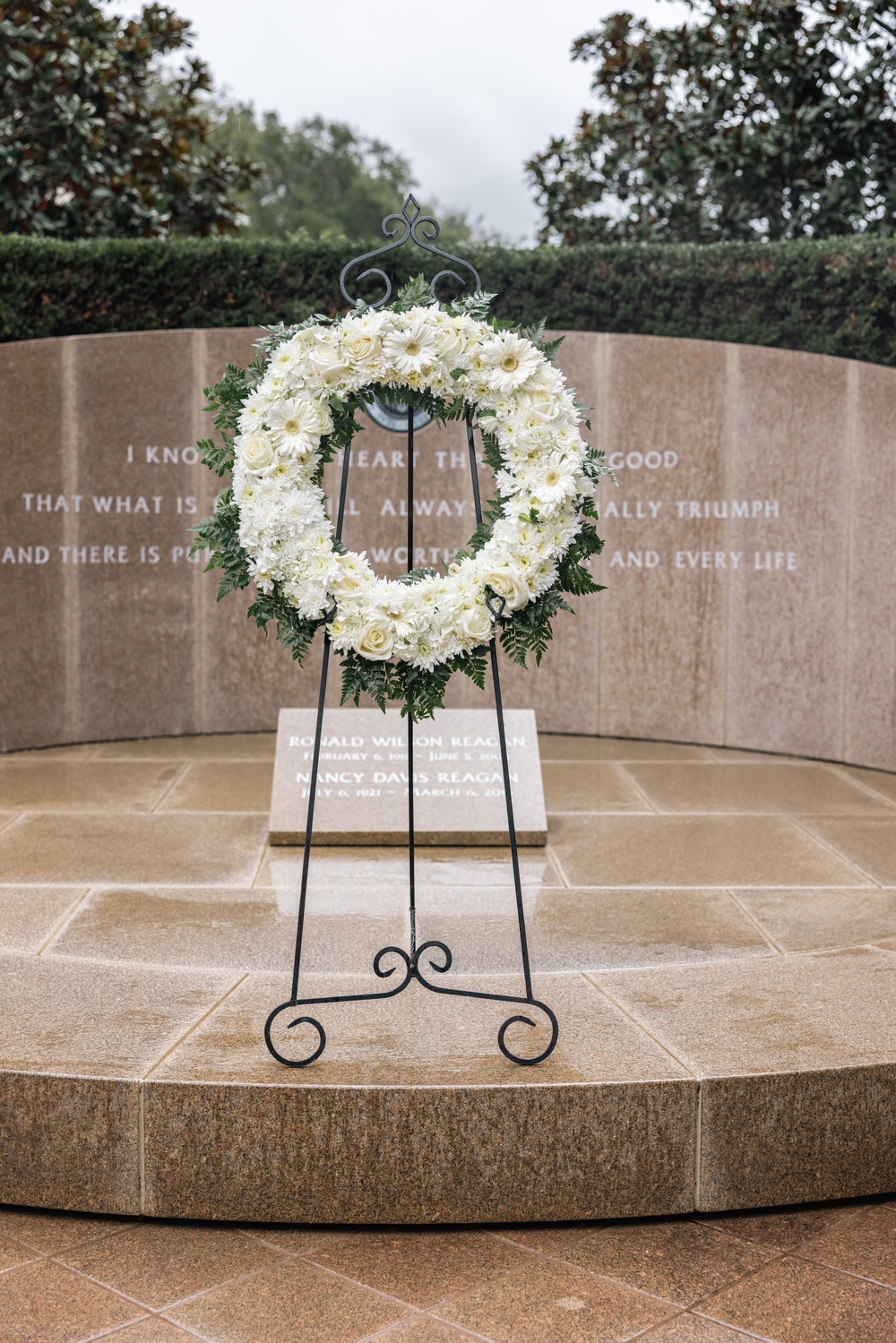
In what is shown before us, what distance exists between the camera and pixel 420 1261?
269 cm

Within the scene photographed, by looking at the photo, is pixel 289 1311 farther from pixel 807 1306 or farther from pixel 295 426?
pixel 295 426

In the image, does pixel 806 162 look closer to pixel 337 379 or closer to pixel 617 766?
pixel 617 766

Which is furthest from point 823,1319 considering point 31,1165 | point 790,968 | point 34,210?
point 34,210

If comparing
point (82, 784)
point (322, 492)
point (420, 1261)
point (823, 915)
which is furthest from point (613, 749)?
point (420, 1261)

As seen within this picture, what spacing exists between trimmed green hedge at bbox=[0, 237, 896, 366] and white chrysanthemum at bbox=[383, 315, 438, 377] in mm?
4713

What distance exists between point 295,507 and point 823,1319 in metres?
2.12

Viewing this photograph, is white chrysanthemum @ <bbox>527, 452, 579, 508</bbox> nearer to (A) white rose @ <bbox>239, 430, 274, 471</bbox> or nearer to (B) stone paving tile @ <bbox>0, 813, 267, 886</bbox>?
(A) white rose @ <bbox>239, 430, 274, 471</bbox>

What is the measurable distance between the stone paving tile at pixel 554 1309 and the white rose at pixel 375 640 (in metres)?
1.43

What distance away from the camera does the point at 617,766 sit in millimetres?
6863

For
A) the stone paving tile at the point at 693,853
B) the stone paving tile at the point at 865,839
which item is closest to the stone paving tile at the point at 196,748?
the stone paving tile at the point at 693,853

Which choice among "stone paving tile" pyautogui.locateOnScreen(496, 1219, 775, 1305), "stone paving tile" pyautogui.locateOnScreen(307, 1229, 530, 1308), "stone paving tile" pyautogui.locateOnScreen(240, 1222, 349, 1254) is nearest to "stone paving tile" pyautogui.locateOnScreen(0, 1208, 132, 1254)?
"stone paving tile" pyautogui.locateOnScreen(240, 1222, 349, 1254)

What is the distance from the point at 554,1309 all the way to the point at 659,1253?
1.09 feet

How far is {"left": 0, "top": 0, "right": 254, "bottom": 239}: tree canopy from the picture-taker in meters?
9.14

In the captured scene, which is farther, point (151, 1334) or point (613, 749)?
point (613, 749)
